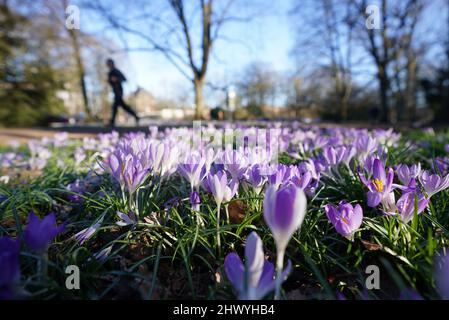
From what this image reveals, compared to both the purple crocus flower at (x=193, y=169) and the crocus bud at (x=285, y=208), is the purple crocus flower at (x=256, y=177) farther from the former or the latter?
the crocus bud at (x=285, y=208)

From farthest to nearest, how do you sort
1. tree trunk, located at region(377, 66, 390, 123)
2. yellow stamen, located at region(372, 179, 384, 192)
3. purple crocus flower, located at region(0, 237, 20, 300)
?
1. tree trunk, located at region(377, 66, 390, 123)
2. yellow stamen, located at region(372, 179, 384, 192)
3. purple crocus flower, located at region(0, 237, 20, 300)

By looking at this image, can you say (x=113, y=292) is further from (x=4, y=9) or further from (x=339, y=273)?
(x=4, y=9)

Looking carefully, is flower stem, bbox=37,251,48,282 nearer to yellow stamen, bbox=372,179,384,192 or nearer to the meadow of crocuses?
the meadow of crocuses

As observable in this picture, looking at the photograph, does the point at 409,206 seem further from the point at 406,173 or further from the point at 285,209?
the point at 285,209

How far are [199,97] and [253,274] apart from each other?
27.9 ft

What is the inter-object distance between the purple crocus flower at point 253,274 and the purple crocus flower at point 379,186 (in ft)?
1.60

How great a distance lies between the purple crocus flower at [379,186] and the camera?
3.10 feet

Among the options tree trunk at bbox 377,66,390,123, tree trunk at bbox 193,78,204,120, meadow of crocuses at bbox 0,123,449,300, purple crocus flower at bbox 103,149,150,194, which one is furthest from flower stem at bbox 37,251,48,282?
tree trunk at bbox 377,66,390,123

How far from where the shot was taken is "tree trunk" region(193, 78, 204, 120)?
8.65m

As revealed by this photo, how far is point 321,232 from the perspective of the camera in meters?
1.09

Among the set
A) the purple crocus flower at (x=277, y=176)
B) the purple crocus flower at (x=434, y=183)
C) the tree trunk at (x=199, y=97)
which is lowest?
the purple crocus flower at (x=434, y=183)

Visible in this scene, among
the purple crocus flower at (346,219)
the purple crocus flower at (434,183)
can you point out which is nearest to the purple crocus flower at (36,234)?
the purple crocus flower at (346,219)

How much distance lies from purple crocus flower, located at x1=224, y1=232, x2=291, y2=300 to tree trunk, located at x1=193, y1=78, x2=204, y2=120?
8087mm
